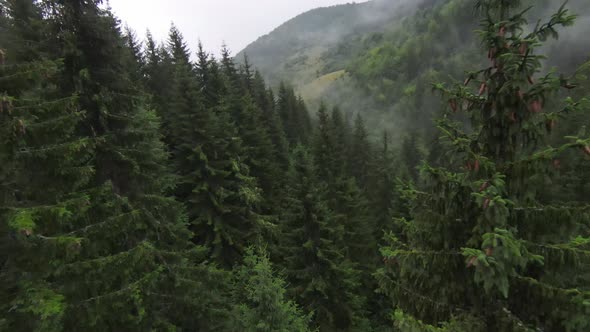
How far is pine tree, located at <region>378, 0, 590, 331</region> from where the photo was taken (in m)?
4.44

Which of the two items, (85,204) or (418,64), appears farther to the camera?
(418,64)

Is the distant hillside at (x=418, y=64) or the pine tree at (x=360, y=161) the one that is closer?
the pine tree at (x=360, y=161)

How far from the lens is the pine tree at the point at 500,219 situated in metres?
4.44

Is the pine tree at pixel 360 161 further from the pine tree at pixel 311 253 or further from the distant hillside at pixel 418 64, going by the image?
the distant hillside at pixel 418 64

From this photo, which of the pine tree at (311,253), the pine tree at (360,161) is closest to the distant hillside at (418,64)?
the pine tree at (360,161)

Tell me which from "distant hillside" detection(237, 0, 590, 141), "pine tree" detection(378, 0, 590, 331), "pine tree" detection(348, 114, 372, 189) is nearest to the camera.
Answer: "pine tree" detection(378, 0, 590, 331)

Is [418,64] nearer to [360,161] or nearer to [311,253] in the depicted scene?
[360,161]

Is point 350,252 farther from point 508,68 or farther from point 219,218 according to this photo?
point 508,68

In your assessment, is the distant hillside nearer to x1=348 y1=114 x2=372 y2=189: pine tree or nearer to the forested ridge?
x1=348 y1=114 x2=372 y2=189: pine tree

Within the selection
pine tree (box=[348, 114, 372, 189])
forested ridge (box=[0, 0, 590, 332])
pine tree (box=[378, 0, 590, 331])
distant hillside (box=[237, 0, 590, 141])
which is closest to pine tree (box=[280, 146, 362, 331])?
forested ridge (box=[0, 0, 590, 332])

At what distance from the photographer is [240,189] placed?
1769 cm

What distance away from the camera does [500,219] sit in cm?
458

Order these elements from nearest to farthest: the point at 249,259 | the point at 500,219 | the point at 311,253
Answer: the point at 500,219 → the point at 249,259 → the point at 311,253

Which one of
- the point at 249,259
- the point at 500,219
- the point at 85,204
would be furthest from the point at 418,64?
the point at 85,204
